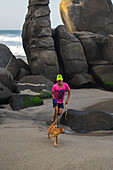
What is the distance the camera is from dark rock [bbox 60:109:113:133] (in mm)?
6199

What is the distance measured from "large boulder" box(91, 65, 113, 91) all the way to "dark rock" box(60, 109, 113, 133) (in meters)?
8.27

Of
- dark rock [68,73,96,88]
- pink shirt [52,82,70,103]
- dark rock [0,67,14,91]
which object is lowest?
dark rock [68,73,96,88]

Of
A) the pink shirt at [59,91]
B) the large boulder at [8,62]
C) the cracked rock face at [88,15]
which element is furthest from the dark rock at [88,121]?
the cracked rock face at [88,15]

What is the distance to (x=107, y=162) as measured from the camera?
2924mm

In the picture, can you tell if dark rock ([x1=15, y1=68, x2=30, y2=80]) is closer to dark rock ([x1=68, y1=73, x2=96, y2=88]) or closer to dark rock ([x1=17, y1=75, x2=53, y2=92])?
dark rock ([x1=17, y1=75, x2=53, y2=92])

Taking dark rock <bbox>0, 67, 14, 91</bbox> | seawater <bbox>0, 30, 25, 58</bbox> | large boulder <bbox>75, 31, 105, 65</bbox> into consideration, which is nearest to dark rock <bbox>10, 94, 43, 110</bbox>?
dark rock <bbox>0, 67, 14, 91</bbox>

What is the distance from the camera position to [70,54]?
15055 millimetres

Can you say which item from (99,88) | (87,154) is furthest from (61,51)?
(87,154)

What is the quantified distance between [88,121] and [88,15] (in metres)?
12.7

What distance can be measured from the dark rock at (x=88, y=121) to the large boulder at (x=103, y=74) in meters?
8.27

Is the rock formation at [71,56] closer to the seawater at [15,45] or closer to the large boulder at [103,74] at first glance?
the large boulder at [103,74]

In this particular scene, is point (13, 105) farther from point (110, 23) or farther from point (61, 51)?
point (110, 23)

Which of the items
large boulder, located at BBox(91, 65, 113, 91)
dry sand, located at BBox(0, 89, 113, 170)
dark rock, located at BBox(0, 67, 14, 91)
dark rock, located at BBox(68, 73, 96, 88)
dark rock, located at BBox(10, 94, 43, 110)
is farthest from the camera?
large boulder, located at BBox(91, 65, 113, 91)

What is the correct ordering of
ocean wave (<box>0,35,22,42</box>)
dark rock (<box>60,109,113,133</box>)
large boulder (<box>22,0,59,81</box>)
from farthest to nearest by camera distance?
ocean wave (<box>0,35,22,42</box>), large boulder (<box>22,0,59,81</box>), dark rock (<box>60,109,113,133</box>)
